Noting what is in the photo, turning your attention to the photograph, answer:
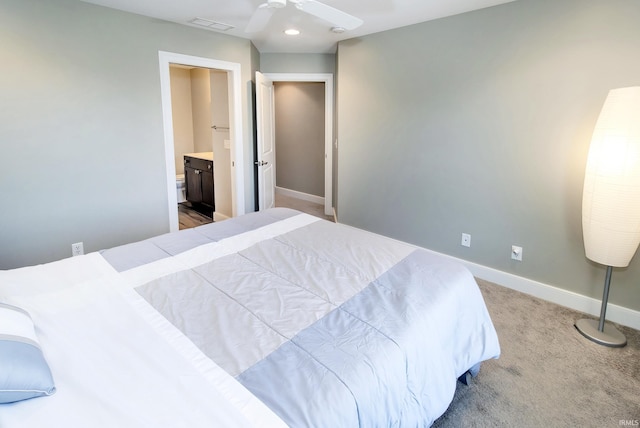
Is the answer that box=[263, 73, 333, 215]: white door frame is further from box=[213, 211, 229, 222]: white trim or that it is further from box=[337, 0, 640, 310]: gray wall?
box=[213, 211, 229, 222]: white trim

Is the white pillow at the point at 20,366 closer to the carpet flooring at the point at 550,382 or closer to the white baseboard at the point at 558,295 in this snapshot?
the carpet flooring at the point at 550,382

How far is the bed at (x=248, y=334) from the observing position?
1.00 meters

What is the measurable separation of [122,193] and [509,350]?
132 inches

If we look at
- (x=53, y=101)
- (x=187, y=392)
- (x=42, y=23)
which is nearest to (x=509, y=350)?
(x=187, y=392)

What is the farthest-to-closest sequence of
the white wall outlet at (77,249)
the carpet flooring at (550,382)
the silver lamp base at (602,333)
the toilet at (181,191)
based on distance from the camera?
the toilet at (181,191)
the white wall outlet at (77,249)
the silver lamp base at (602,333)
the carpet flooring at (550,382)

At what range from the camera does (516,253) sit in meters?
3.06

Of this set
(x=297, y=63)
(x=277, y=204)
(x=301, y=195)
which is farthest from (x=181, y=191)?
(x=297, y=63)

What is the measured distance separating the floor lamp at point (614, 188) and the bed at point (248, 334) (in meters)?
1.14

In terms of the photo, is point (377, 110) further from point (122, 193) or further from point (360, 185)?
point (122, 193)

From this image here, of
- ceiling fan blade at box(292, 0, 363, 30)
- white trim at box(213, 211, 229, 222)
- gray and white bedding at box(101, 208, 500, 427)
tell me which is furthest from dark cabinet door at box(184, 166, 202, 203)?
ceiling fan blade at box(292, 0, 363, 30)

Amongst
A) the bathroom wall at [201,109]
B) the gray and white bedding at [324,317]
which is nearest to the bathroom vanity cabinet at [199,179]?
the bathroom wall at [201,109]

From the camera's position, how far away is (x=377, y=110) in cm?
387

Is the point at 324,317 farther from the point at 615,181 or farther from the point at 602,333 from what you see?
the point at 602,333

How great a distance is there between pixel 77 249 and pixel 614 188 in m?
4.01
